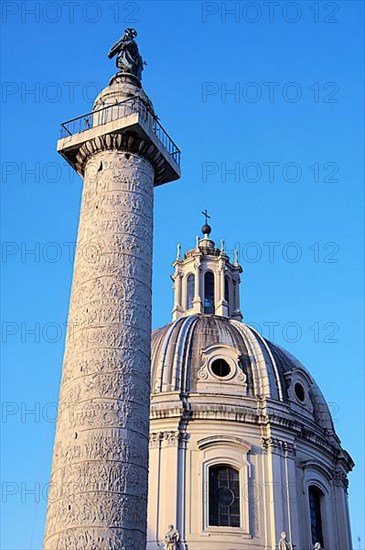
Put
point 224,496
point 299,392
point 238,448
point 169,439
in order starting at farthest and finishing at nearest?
point 299,392, point 238,448, point 169,439, point 224,496

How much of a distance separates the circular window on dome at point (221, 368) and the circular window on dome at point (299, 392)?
3.92 meters

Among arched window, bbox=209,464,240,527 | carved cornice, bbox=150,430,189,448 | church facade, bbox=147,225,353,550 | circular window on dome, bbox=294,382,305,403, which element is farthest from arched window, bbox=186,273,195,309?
arched window, bbox=209,464,240,527

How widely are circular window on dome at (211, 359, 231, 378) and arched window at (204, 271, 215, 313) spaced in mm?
7580

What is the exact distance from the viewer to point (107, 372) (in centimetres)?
1455

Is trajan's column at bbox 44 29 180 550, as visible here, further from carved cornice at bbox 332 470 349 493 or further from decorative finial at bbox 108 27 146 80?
carved cornice at bbox 332 470 349 493

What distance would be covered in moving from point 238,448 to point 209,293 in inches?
485

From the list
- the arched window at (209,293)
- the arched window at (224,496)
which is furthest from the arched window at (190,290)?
the arched window at (224,496)

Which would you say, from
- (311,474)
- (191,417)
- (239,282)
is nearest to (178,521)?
(191,417)

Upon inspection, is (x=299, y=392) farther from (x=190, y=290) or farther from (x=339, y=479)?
(x=190, y=290)

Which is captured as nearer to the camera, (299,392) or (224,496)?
(224,496)

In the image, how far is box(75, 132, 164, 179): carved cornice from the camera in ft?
Answer: 55.6

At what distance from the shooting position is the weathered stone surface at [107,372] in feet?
44.3

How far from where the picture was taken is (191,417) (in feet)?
109

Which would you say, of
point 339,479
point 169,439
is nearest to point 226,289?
point 339,479
